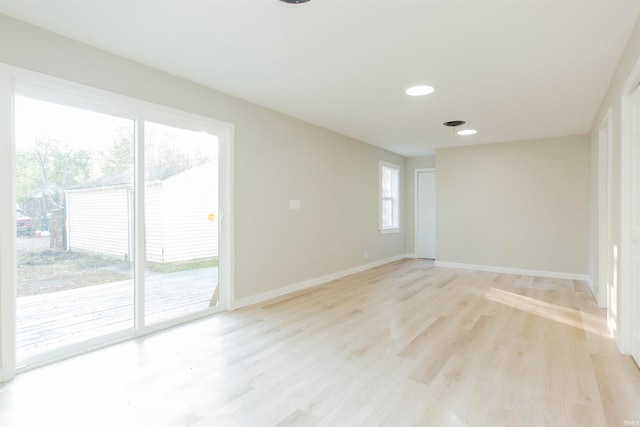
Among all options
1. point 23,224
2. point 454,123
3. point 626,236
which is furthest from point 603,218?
point 23,224

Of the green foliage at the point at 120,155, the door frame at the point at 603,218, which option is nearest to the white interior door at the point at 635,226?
the door frame at the point at 603,218

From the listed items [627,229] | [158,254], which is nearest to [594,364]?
[627,229]

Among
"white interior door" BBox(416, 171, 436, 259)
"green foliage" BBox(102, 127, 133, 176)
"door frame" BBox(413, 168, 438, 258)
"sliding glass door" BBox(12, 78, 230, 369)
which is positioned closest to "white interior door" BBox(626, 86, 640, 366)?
"sliding glass door" BBox(12, 78, 230, 369)

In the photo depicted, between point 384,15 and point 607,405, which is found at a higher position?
point 384,15

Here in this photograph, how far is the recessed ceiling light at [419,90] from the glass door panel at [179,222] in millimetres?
2133

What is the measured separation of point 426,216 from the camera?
782 cm

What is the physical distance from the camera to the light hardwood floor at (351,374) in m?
1.88

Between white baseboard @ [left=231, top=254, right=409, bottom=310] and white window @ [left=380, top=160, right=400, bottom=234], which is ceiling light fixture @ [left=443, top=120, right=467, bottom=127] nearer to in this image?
white window @ [left=380, top=160, right=400, bottom=234]

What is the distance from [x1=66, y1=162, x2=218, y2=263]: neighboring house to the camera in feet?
8.96

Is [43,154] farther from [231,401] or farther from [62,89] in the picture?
[231,401]

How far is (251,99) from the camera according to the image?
12.8 feet

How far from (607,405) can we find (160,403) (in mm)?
2591

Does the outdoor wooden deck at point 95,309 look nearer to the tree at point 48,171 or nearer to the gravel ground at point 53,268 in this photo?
the gravel ground at point 53,268

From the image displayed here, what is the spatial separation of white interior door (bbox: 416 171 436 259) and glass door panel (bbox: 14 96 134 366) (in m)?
6.27
